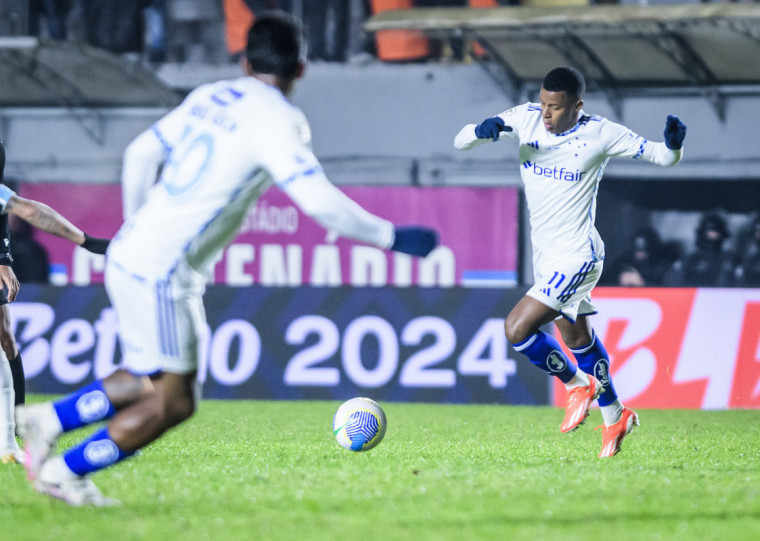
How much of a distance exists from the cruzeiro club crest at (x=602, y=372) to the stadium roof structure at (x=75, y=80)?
424 inches

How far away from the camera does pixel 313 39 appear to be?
55.2 feet

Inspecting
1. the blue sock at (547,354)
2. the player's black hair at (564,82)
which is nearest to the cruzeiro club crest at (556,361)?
the blue sock at (547,354)

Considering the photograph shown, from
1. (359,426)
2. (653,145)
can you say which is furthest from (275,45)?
(653,145)

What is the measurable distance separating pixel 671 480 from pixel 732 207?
11.6 metres

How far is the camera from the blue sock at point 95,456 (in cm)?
419

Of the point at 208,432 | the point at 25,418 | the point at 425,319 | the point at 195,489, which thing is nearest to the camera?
the point at 25,418

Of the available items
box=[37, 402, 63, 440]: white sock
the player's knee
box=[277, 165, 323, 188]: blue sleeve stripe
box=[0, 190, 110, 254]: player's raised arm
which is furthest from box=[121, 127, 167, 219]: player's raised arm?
the player's knee

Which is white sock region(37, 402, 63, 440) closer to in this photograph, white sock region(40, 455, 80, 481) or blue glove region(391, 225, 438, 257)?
white sock region(40, 455, 80, 481)

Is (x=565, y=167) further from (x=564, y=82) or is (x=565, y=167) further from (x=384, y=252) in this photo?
(x=384, y=252)

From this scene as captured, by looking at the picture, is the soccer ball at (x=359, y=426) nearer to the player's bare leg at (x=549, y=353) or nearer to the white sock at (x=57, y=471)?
the player's bare leg at (x=549, y=353)

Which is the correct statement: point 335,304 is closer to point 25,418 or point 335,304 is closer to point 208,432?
point 208,432

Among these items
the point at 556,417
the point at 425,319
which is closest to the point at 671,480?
the point at 556,417

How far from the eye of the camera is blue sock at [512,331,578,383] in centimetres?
661

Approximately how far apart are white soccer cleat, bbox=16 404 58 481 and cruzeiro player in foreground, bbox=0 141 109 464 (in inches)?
29.3
